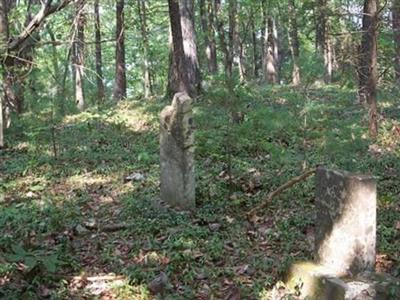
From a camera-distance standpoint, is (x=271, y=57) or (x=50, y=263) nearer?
(x=50, y=263)

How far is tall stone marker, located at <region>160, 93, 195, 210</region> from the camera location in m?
7.76

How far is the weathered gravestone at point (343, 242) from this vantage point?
493 centimetres

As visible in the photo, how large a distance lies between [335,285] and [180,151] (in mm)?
3602

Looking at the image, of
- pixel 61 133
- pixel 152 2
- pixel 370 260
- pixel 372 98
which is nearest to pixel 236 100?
pixel 372 98

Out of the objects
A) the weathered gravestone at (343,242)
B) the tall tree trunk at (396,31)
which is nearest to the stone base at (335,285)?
the weathered gravestone at (343,242)

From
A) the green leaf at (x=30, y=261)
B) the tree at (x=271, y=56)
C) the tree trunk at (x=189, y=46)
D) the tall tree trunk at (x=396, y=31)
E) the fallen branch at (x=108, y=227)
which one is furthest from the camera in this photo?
the tree at (x=271, y=56)

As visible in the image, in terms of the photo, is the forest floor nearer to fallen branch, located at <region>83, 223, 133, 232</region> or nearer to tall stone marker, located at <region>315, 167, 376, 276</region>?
fallen branch, located at <region>83, 223, 133, 232</region>

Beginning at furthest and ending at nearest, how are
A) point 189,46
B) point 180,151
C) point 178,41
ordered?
point 189,46 → point 178,41 → point 180,151

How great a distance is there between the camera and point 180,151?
25.6 ft

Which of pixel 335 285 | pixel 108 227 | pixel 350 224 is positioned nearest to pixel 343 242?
pixel 350 224

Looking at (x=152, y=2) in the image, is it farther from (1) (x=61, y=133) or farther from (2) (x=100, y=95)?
(1) (x=61, y=133)

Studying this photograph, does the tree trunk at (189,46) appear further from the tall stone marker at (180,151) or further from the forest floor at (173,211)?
the tall stone marker at (180,151)

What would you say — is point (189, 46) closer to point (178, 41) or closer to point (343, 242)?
point (178, 41)

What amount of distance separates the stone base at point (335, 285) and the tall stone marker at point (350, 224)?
14 centimetres
